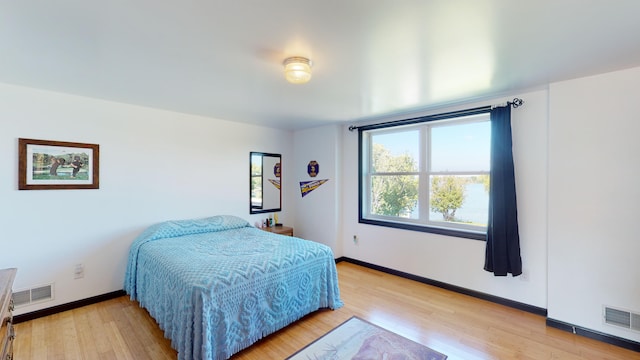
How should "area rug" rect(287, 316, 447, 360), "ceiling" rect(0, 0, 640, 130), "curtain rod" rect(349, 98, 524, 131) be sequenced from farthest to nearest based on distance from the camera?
1. "curtain rod" rect(349, 98, 524, 131)
2. "area rug" rect(287, 316, 447, 360)
3. "ceiling" rect(0, 0, 640, 130)

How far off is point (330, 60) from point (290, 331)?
7.56 ft

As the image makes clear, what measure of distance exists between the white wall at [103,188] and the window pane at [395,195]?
221cm

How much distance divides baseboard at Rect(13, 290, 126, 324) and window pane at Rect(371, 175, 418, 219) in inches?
136

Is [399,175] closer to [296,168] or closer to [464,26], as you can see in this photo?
[296,168]

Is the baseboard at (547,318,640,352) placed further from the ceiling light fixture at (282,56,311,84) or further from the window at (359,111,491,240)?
the ceiling light fixture at (282,56,311,84)

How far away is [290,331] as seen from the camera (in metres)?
2.43

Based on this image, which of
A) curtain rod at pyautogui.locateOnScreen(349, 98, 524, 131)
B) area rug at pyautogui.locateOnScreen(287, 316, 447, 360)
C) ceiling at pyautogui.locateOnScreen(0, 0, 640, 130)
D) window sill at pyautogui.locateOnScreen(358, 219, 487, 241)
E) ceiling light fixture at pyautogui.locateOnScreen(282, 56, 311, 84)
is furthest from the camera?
window sill at pyautogui.locateOnScreen(358, 219, 487, 241)

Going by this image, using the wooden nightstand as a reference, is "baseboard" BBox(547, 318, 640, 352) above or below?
below

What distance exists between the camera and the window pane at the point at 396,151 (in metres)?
3.69

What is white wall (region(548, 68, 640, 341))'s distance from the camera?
7.08ft

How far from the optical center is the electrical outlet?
281 centimetres

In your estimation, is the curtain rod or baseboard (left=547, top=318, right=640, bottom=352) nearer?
baseboard (left=547, top=318, right=640, bottom=352)

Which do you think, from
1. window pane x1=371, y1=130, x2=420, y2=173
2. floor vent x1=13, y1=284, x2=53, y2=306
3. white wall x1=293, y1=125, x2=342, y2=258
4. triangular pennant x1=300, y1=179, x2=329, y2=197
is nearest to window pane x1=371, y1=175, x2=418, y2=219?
window pane x1=371, y1=130, x2=420, y2=173

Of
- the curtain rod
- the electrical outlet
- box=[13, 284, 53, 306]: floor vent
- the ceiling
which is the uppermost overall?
the ceiling
